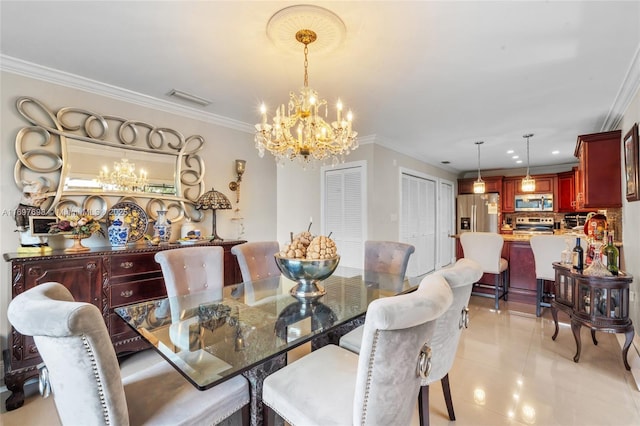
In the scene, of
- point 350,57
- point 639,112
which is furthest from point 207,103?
point 639,112

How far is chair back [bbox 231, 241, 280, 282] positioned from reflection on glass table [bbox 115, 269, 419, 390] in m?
0.24

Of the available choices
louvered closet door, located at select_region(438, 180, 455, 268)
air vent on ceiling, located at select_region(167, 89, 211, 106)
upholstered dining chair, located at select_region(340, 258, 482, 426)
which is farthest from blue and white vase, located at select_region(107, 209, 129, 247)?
louvered closet door, located at select_region(438, 180, 455, 268)

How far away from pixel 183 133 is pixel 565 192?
7.87 metres

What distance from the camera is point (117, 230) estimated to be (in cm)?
258

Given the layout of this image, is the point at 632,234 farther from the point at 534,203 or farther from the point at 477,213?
the point at 534,203

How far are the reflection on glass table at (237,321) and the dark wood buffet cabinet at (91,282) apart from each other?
29.0 inches

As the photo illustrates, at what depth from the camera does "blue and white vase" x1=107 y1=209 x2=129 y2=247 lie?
2.58m

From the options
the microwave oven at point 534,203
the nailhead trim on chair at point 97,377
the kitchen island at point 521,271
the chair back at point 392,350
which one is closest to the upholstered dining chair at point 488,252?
the kitchen island at point 521,271

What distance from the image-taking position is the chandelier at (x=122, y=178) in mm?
2674

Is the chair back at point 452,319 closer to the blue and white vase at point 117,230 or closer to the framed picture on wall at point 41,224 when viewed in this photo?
the blue and white vase at point 117,230

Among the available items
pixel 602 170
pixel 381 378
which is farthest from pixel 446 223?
pixel 381 378

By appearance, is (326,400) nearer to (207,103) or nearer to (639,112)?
(207,103)

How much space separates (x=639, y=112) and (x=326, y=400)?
11.6ft

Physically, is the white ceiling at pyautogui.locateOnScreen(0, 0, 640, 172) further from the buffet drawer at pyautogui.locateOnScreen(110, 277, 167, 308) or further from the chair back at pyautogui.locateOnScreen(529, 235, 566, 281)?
the buffet drawer at pyautogui.locateOnScreen(110, 277, 167, 308)
